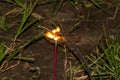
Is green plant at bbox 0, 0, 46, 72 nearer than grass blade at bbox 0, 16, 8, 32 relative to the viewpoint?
Yes

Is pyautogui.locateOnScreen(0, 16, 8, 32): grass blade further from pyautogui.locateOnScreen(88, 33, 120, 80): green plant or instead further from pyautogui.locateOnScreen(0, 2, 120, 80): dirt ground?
pyautogui.locateOnScreen(88, 33, 120, 80): green plant

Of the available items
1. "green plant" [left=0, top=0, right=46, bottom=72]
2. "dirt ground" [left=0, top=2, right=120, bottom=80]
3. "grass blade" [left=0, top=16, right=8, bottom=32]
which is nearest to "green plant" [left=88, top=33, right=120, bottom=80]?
"dirt ground" [left=0, top=2, right=120, bottom=80]

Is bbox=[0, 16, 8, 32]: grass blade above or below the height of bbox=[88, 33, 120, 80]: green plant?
above

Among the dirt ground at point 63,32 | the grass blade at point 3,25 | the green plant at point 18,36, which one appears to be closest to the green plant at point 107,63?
the dirt ground at point 63,32

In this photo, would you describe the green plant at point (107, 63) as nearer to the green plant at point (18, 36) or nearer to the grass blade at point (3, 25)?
the green plant at point (18, 36)

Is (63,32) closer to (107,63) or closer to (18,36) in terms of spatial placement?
(18,36)

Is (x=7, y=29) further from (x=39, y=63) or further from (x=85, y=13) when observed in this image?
(x=85, y=13)

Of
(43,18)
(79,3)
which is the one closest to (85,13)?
(79,3)

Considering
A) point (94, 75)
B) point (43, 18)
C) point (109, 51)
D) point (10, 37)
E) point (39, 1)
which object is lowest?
point (94, 75)

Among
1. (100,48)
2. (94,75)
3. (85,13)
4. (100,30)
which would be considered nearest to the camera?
(94,75)
